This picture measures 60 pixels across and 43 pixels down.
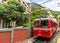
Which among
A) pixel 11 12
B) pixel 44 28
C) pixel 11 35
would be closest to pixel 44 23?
pixel 44 28

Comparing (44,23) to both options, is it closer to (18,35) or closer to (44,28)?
(44,28)

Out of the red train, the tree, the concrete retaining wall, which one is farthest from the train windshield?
the tree

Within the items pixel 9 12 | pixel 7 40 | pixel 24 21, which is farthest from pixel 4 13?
pixel 7 40

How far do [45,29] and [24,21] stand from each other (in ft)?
43.3

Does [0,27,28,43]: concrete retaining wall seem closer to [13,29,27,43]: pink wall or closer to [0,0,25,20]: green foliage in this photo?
[13,29,27,43]: pink wall

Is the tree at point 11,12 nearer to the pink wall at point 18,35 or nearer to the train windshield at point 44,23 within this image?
the train windshield at point 44,23

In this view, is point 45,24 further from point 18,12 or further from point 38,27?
point 18,12

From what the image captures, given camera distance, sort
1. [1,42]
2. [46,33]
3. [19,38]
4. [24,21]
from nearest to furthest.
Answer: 1. [1,42]
2. [19,38]
3. [46,33]
4. [24,21]

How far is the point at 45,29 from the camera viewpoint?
1853 cm

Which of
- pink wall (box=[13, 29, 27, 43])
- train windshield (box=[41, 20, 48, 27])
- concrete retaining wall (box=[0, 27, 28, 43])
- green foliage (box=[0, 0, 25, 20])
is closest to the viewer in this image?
concrete retaining wall (box=[0, 27, 28, 43])

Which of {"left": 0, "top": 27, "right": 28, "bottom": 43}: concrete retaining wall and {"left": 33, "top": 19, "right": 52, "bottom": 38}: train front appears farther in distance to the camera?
{"left": 33, "top": 19, "right": 52, "bottom": 38}: train front

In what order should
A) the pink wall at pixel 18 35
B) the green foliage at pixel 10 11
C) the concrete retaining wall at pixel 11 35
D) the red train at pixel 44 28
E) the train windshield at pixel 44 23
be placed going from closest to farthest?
the concrete retaining wall at pixel 11 35, the pink wall at pixel 18 35, the red train at pixel 44 28, the train windshield at pixel 44 23, the green foliage at pixel 10 11

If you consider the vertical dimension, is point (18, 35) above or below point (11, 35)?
below

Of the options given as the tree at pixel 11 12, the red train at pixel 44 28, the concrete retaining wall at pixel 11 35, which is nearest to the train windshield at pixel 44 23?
the red train at pixel 44 28
